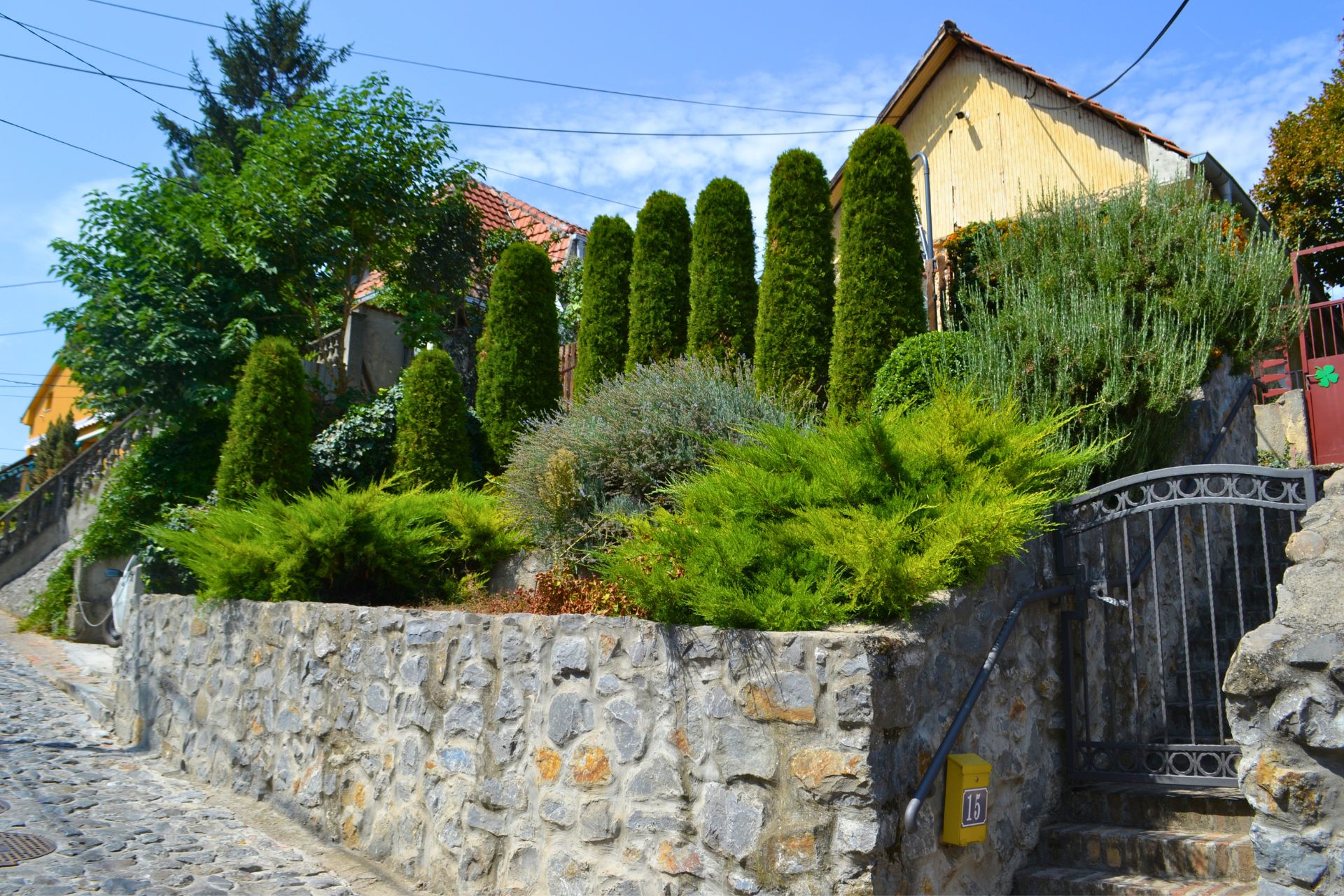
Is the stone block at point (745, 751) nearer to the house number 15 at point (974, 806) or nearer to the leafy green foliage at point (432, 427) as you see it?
the house number 15 at point (974, 806)

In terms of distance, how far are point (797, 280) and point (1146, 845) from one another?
21.1 ft

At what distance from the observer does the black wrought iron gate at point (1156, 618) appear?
14.6ft

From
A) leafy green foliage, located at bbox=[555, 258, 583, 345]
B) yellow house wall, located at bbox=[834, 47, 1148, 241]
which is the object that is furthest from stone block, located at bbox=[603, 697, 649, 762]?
leafy green foliage, located at bbox=[555, 258, 583, 345]

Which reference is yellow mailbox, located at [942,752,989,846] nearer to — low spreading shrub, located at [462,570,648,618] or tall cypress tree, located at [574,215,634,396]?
low spreading shrub, located at [462,570,648,618]

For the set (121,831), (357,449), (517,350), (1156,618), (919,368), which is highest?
(517,350)

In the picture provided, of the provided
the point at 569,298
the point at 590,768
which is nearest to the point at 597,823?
the point at 590,768

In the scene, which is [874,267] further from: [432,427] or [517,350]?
[432,427]

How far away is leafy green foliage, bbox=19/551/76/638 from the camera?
1414 cm

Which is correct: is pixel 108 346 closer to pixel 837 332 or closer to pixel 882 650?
pixel 837 332

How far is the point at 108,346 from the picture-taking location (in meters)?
11.6

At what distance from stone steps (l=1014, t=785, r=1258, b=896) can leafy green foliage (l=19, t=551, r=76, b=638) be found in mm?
14248

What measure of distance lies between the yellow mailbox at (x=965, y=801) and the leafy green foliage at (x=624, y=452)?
2.96m

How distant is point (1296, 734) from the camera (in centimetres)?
354

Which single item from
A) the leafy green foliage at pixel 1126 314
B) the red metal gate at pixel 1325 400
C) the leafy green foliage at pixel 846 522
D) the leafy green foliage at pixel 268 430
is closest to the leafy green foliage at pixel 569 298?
the leafy green foliage at pixel 268 430
